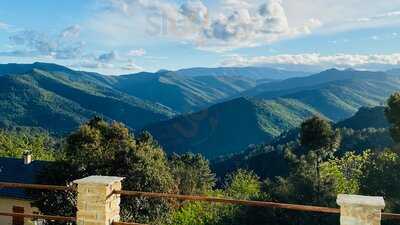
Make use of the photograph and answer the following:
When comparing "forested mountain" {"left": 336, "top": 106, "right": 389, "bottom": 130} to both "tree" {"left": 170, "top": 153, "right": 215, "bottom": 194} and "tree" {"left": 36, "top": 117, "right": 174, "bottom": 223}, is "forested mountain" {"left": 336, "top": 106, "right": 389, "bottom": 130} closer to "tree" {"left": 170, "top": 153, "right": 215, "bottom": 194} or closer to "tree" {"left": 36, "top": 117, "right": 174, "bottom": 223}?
"tree" {"left": 170, "top": 153, "right": 215, "bottom": 194}

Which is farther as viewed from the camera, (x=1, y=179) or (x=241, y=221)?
(x=1, y=179)

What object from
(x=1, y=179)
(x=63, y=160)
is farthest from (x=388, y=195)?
(x=1, y=179)

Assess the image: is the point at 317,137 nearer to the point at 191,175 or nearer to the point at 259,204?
the point at 191,175

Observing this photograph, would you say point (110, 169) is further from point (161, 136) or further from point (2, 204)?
point (161, 136)

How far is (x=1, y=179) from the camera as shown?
3769 centimetres

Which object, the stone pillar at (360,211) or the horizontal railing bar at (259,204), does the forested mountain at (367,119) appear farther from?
the stone pillar at (360,211)

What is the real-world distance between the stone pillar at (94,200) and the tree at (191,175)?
94.4ft

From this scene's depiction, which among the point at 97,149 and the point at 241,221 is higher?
the point at 97,149

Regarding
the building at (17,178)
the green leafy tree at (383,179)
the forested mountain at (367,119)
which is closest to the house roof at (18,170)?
the building at (17,178)

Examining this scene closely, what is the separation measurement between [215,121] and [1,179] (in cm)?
14952

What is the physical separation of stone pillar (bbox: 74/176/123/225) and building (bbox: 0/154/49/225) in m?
25.6

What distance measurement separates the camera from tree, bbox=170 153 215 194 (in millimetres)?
44938

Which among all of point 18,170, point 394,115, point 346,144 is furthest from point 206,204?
point 346,144

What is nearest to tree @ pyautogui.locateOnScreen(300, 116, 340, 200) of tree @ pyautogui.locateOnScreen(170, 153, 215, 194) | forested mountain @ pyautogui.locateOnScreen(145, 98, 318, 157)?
tree @ pyautogui.locateOnScreen(170, 153, 215, 194)
